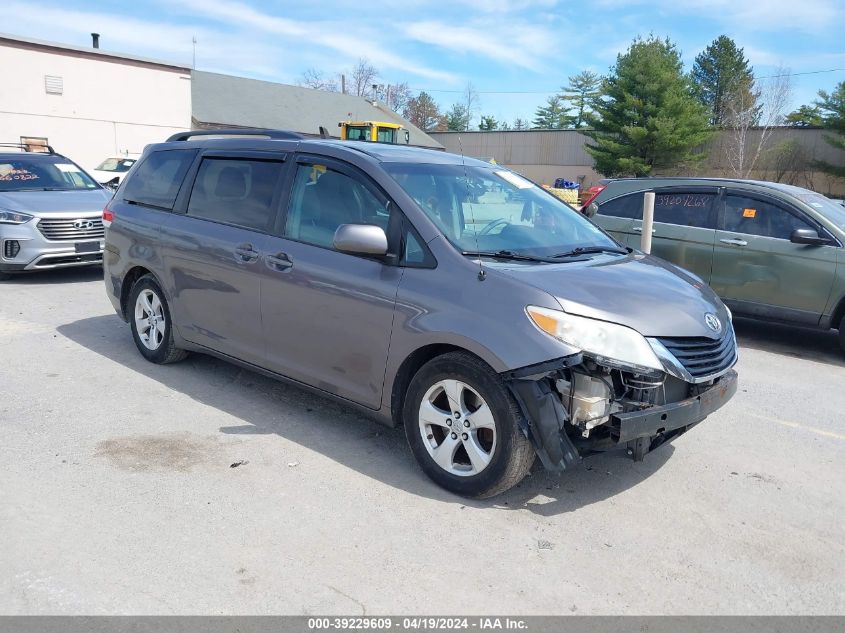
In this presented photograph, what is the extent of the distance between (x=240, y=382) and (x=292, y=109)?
4275cm

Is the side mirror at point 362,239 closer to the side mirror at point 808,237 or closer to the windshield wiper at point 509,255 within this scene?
the windshield wiper at point 509,255

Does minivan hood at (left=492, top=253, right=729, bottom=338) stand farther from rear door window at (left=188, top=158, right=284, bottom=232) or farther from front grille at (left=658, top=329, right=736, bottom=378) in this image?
rear door window at (left=188, top=158, right=284, bottom=232)

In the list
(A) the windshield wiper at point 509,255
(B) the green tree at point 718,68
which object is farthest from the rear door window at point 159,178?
(B) the green tree at point 718,68

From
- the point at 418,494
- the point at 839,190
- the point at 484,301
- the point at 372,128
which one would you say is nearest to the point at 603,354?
the point at 484,301

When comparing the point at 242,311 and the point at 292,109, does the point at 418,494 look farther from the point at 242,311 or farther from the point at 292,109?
the point at 292,109

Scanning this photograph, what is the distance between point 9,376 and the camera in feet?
19.1

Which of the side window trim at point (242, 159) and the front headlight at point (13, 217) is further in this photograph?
the front headlight at point (13, 217)

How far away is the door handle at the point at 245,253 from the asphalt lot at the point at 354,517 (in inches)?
42.1

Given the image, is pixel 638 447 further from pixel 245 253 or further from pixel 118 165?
pixel 118 165

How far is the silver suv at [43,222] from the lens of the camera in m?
9.59

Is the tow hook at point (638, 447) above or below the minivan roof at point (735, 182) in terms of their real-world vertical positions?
below

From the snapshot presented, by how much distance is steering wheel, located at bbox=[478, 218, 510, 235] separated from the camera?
14.4ft

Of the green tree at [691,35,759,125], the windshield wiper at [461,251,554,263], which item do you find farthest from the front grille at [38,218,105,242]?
the green tree at [691,35,759,125]

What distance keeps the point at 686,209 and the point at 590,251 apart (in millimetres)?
4426
